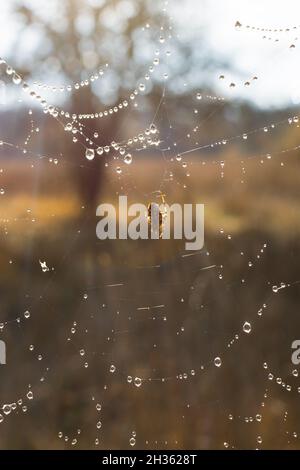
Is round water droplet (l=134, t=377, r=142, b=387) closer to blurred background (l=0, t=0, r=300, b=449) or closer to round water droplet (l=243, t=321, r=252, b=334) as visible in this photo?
blurred background (l=0, t=0, r=300, b=449)

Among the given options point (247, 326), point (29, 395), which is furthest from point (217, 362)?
point (29, 395)

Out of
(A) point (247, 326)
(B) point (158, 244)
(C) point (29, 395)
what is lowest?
(C) point (29, 395)

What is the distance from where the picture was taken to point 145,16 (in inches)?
42.0

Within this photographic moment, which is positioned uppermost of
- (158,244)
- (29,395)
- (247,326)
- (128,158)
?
(128,158)

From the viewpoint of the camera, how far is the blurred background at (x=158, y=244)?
96cm

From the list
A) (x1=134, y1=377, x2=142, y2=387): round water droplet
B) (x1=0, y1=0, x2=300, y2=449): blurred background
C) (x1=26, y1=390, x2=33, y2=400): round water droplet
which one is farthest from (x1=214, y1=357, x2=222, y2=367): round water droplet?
(x1=26, y1=390, x2=33, y2=400): round water droplet

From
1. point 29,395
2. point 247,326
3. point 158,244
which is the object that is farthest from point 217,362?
point 29,395

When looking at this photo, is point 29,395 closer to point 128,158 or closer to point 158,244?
point 158,244

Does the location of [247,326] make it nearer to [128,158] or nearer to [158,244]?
[158,244]

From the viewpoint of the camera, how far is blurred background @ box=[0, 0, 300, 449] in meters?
0.96

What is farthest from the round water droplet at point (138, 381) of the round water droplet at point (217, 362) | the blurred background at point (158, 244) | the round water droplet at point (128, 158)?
the round water droplet at point (128, 158)

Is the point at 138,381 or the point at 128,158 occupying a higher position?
the point at 128,158

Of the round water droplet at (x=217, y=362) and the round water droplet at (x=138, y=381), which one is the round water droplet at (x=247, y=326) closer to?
the round water droplet at (x=217, y=362)

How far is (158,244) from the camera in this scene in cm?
101
